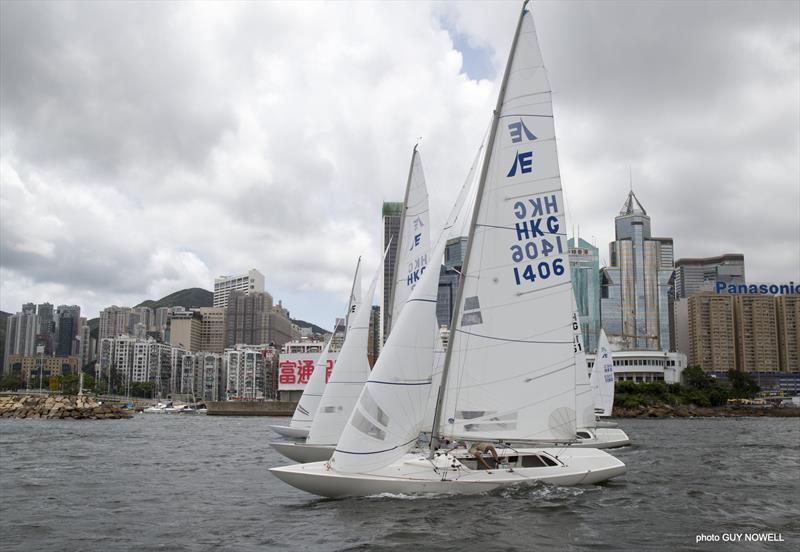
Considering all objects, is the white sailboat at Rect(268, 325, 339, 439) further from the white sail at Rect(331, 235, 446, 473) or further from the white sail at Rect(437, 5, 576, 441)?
the white sail at Rect(437, 5, 576, 441)

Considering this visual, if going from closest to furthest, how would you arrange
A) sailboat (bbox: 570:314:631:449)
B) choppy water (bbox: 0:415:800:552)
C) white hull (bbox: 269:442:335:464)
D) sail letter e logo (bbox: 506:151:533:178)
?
choppy water (bbox: 0:415:800:552), sail letter e logo (bbox: 506:151:533:178), white hull (bbox: 269:442:335:464), sailboat (bbox: 570:314:631:449)

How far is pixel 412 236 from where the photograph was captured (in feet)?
87.3

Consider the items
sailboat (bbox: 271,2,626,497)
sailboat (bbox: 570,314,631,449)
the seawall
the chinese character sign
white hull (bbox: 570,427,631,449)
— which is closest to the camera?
sailboat (bbox: 271,2,626,497)

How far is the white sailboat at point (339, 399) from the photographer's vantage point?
79.3 feet

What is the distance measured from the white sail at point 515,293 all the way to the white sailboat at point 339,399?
6.62 metres

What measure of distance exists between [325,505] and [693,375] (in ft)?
437

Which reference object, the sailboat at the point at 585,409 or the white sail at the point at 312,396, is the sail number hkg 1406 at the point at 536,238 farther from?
the white sail at the point at 312,396

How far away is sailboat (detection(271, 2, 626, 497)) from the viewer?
719 inches

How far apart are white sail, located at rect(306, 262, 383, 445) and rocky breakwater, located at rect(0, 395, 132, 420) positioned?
72421 millimetres

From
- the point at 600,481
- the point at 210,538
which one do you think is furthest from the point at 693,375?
the point at 210,538

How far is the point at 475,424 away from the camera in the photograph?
18.4 metres

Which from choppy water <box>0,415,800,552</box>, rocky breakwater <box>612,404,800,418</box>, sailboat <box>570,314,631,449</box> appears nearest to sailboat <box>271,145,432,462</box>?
choppy water <box>0,415,800,552</box>

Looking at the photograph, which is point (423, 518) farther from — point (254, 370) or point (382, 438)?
point (254, 370)

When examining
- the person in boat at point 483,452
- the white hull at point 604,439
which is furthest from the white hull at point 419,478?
the white hull at point 604,439
